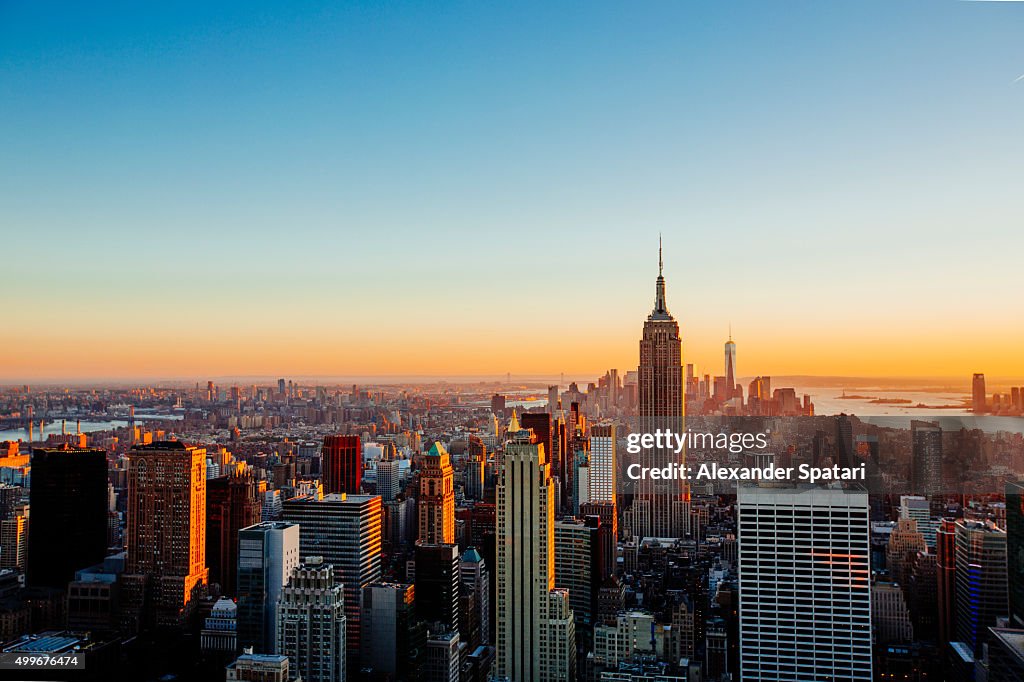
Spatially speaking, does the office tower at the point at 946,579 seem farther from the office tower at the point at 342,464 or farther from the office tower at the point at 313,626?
the office tower at the point at 342,464

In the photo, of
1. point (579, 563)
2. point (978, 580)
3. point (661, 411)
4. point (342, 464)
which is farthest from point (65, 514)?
point (978, 580)

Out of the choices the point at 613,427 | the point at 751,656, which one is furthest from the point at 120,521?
the point at 751,656

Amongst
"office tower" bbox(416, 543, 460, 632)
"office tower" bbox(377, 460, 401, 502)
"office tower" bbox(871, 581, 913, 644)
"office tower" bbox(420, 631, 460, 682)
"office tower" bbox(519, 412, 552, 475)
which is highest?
"office tower" bbox(519, 412, 552, 475)

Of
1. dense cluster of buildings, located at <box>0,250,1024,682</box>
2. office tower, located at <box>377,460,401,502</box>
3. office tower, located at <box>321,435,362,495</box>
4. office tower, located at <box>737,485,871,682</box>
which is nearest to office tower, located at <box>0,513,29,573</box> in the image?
dense cluster of buildings, located at <box>0,250,1024,682</box>

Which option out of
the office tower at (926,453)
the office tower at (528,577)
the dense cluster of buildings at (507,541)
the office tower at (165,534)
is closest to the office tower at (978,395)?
the dense cluster of buildings at (507,541)

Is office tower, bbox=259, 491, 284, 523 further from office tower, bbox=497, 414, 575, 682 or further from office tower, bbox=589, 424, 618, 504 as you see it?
office tower, bbox=589, 424, 618, 504

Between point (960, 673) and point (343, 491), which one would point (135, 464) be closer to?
point (343, 491)

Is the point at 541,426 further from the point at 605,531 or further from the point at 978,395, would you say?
the point at 978,395
